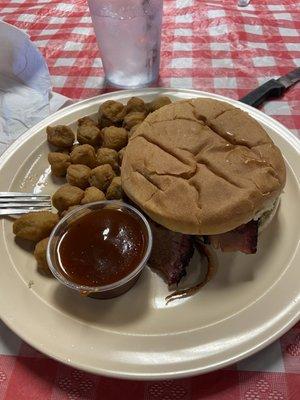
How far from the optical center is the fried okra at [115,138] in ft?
5.49

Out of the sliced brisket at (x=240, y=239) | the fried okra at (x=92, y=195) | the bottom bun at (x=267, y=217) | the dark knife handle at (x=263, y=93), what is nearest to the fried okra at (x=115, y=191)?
the fried okra at (x=92, y=195)

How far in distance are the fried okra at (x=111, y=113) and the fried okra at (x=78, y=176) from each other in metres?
0.30

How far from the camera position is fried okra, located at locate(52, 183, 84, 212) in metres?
1.46

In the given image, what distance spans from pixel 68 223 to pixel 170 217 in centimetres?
34

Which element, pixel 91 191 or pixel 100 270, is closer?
pixel 100 270

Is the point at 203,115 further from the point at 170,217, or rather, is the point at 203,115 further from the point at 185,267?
the point at 185,267

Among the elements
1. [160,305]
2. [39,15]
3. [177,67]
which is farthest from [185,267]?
[39,15]

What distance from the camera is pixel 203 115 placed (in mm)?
1479

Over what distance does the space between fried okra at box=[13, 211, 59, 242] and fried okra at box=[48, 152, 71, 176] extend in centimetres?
29

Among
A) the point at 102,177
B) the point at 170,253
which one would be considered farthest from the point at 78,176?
the point at 170,253

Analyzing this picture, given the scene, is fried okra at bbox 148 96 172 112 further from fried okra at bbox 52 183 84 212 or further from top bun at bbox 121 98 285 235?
fried okra at bbox 52 183 84 212

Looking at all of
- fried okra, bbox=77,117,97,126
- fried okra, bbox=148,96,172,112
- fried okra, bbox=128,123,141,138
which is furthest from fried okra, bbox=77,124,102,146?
fried okra, bbox=148,96,172,112

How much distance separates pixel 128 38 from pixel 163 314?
4.61ft

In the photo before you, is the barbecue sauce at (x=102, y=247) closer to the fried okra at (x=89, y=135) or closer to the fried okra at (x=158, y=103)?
the fried okra at (x=89, y=135)
